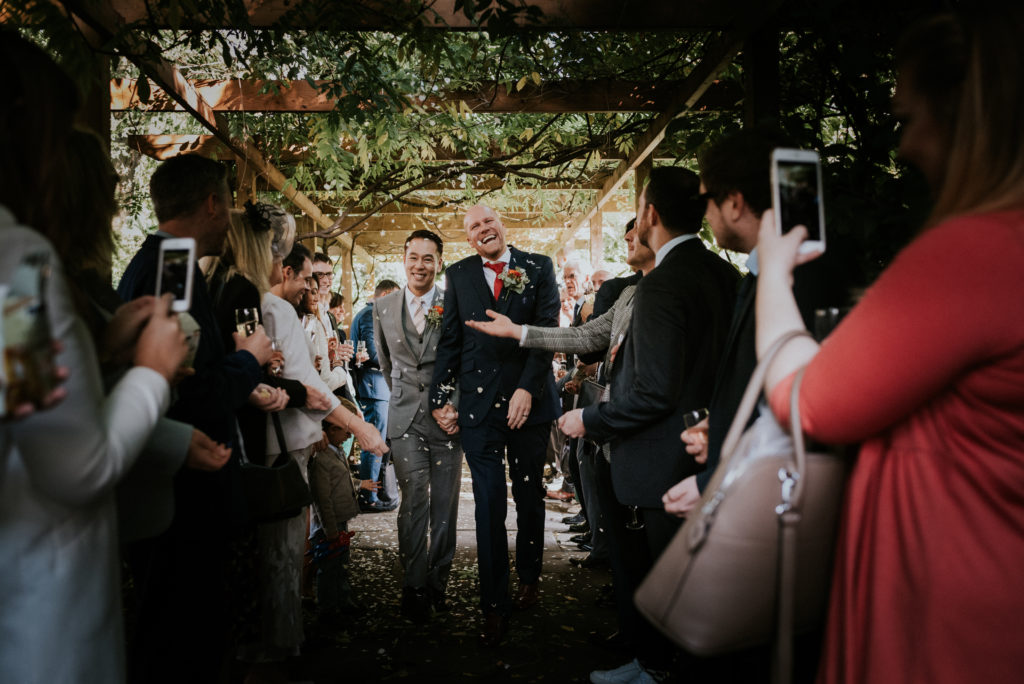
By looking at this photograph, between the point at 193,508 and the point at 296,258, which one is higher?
the point at 296,258

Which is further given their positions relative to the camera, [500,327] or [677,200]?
[500,327]

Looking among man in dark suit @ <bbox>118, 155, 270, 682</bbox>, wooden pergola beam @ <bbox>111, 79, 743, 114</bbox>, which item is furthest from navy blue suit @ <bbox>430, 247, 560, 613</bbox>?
wooden pergola beam @ <bbox>111, 79, 743, 114</bbox>

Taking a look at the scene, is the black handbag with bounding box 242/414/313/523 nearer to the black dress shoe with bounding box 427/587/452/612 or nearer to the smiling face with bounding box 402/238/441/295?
the black dress shoe with bounding box 427/587/452/612

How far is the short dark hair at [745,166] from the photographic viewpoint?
1798mm

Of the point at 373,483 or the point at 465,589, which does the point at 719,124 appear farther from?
the point at 373,483

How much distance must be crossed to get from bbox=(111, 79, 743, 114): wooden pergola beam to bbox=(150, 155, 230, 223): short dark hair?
3644 millimetres

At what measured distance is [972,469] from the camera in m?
1.08

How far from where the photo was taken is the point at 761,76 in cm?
333

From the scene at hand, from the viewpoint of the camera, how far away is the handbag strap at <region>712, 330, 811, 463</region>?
1.17 metres

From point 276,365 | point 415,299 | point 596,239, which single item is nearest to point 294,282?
point 276,365

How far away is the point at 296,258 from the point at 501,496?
5.75 ft

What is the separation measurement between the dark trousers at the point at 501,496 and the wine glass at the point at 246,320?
1.52 meters

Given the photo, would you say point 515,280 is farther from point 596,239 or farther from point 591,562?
point 596,239

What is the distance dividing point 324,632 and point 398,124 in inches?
160
